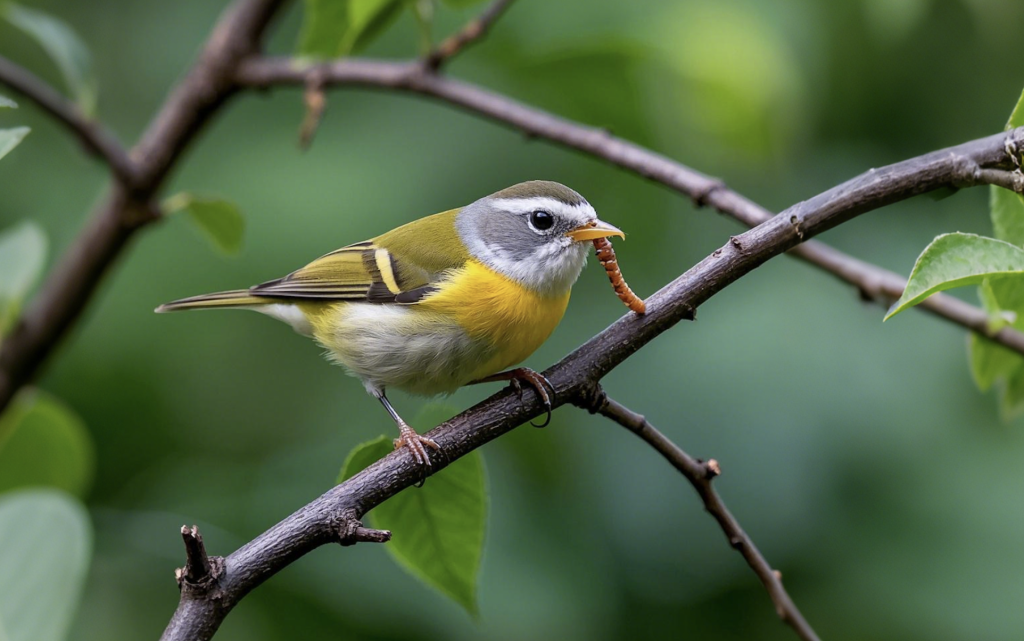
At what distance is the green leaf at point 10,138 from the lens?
3.78 feet

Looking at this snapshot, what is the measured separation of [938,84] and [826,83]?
43cm

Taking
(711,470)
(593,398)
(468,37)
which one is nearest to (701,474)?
(711,470)

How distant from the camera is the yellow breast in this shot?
80.2 inches

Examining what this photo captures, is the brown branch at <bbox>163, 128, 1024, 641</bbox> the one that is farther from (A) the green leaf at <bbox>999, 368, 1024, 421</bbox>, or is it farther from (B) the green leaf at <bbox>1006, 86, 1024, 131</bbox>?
(A) the green leaf at <bbox>999, 368, 1024, 421</bbox>

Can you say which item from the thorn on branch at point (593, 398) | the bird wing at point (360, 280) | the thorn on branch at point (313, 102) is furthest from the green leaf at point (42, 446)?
the thorn on branch at point (593, 398)

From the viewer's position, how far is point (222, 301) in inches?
94.4

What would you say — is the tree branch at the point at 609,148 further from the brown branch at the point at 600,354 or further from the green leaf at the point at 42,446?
the green leaf at the point at 42,446

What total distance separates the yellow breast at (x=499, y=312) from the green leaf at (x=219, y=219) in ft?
1.44

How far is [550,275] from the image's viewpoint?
2.14 m

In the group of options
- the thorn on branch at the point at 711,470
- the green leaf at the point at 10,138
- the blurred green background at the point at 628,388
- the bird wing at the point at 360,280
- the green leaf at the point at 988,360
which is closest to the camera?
the green leaf at the point at 10,138

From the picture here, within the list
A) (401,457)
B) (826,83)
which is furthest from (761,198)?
(401,457)

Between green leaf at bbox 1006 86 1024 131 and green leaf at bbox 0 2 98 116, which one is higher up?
green leaf at bbox 0 2 98 116

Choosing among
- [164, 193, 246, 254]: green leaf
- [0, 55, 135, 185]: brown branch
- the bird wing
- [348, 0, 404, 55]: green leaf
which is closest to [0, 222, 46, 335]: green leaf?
[0, 55, 135, 185]: brown branch

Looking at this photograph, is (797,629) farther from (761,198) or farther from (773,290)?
(761,198)
